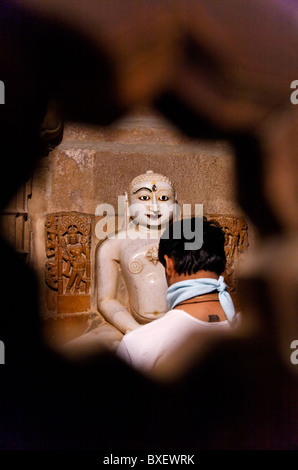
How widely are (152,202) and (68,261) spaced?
78cm

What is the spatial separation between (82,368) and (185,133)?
6.97ft

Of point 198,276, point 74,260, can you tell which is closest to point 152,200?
point 74,260

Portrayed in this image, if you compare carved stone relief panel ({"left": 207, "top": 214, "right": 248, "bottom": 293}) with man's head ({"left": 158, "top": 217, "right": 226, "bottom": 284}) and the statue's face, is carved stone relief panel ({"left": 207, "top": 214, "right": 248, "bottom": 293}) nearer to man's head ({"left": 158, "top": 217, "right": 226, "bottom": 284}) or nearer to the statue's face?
the statue's face

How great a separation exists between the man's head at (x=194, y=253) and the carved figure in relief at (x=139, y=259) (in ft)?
2.49

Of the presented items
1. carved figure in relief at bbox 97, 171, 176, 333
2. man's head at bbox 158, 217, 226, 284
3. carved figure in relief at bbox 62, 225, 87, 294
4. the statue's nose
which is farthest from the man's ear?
carved figure in relief at bbox 62, 225, 87, 294

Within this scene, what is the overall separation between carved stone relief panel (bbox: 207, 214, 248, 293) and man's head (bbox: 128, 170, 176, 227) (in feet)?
1.78

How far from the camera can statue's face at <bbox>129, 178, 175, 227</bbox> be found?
3.47m

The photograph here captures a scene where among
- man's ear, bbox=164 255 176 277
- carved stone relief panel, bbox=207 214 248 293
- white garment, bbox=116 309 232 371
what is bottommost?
white garment, bbox=116 309 232 371

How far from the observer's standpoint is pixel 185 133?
4207mm

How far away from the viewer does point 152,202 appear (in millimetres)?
3463

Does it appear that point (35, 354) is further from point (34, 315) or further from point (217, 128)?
point (217, 128)

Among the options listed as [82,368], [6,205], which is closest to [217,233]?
[82,368]

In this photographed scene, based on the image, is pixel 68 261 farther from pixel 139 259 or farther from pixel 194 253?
pixel 194 253

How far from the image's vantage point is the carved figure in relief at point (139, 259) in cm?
336
